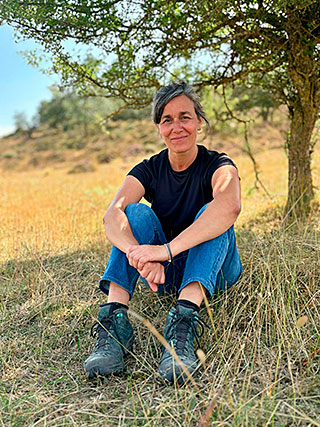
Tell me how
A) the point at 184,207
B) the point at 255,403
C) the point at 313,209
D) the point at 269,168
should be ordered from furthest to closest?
1. the point at 269,168
2. the point at 313,209
3. the point at 184,207
4. the point at 255,403

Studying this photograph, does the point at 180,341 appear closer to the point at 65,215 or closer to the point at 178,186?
the point at 178,186

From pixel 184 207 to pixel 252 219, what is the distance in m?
3.33

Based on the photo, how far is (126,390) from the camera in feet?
7.52

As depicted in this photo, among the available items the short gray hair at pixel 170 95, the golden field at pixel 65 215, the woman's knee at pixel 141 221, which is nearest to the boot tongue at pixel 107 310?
the woman's knee at pixel 141 221

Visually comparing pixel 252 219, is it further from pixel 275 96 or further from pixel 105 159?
pixel 105 159

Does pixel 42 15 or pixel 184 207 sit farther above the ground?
pixel 42 15

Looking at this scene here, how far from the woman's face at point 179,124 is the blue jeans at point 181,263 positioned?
55cm

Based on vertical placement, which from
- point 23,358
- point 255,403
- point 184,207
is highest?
point 184,207

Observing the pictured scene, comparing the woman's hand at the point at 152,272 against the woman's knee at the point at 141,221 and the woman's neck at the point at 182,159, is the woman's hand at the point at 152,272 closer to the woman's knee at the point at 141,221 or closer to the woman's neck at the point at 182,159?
the woman's knee at the point at 141,221

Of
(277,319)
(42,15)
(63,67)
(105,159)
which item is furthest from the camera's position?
(105,159)

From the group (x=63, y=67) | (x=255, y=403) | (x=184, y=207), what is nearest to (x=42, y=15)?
(x=63, y=67)

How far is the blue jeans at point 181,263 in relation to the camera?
2.55 m

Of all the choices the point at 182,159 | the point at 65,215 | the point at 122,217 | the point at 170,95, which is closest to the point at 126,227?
the point at 122,217

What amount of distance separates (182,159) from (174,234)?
1.94ft
